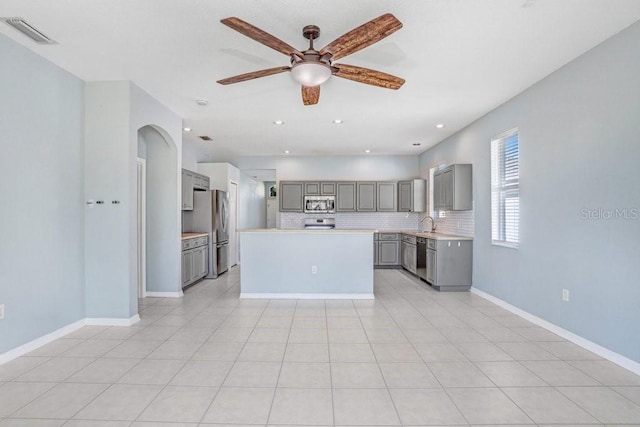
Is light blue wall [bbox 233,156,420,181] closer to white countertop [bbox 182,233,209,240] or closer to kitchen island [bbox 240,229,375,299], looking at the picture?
white countertop [bbox 182,233,209,240]

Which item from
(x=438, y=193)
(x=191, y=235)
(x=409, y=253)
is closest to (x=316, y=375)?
(x=191, y=235)

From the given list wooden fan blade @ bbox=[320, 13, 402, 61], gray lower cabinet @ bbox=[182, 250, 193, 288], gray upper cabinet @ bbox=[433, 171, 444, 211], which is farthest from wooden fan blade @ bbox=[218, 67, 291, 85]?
gray upper cabinet @ bbox=[433, 171, 444, 211]

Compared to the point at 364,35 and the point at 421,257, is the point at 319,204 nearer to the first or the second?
the point at 421,257

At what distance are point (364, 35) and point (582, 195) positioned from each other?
253cm

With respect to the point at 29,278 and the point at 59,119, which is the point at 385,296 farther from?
the point at 59,119

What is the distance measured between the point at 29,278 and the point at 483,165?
557 cm

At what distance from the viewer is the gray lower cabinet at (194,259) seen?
529 centimetres

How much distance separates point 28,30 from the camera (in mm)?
2652

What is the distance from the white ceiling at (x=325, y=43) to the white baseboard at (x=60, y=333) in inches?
104

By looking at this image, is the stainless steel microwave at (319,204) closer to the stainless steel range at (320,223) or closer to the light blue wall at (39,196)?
the stainless steel range at (320,223)

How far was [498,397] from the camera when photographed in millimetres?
2248

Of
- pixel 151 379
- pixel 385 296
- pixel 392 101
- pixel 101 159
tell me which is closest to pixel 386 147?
pixel 392 101

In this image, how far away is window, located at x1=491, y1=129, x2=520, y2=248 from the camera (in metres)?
4.22

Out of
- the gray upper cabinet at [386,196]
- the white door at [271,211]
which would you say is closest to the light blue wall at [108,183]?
the gray upper cabinet at [386,196]
